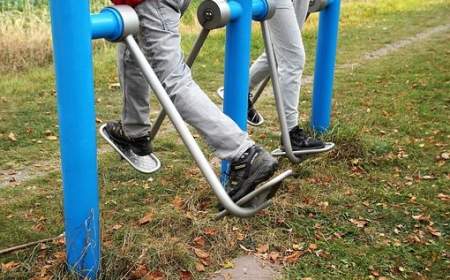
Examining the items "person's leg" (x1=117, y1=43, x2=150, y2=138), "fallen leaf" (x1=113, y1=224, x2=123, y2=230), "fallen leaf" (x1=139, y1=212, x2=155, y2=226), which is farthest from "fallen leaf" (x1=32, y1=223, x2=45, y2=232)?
"person's leg" (x1=117, y1=43, x2=150, y2=138)

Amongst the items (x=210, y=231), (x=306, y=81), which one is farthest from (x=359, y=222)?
(x=306, y=81)

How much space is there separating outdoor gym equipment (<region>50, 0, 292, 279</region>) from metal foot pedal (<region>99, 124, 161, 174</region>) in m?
0.74

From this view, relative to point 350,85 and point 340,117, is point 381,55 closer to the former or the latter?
point 350,85

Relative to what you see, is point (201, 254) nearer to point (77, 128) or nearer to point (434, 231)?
point (77, 128)

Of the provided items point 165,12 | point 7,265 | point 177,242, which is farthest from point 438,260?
point 7,265

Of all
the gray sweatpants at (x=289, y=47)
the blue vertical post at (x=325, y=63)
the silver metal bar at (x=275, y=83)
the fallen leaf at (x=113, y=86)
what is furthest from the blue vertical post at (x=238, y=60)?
the fallen leaf at (x=113, y=86)

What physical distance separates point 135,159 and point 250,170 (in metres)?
0.84

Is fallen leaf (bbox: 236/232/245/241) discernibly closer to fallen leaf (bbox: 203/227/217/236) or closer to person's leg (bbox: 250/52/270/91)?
fallen leaf (bbox: 203/227/217/236)

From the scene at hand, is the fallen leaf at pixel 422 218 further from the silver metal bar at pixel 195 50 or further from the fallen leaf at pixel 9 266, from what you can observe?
the fallen leaf at pixel 9 266

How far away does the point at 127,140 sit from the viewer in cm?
298

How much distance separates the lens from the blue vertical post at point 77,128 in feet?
6.55

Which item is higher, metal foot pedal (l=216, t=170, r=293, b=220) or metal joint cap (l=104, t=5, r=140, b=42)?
metal joint cap (l=104, t=5, r=140, b=42)

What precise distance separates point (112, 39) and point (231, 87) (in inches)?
33.1

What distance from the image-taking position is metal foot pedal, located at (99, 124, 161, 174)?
2.95m
